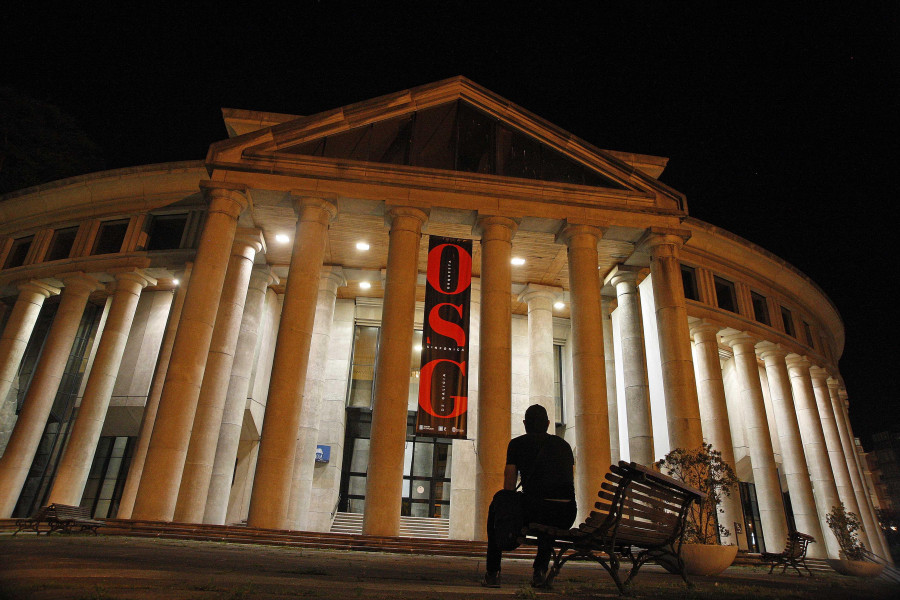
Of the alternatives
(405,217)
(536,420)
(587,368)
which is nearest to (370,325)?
(405,217)

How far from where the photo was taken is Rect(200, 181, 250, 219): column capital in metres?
20.9

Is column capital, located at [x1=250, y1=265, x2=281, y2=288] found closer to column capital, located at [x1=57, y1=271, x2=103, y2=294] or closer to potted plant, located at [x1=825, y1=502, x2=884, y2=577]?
column capital, located at [x1=57, y1=271, x2=103, y2=294]

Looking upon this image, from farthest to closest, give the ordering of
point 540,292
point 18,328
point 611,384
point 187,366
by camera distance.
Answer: point 540,292 < point 611,384 < point 18,328 < point 187,366

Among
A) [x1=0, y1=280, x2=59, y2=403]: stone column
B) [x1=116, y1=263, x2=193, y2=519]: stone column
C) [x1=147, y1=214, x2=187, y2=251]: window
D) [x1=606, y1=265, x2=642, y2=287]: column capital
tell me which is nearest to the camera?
[x1=116, y1=263, x2=193, y2=519]: stone column

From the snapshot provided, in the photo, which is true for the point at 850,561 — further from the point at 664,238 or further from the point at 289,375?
the point at 289,375

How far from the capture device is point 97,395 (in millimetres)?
23844

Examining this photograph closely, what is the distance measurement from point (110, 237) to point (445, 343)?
1933 centimetres

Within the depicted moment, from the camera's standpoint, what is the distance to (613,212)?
74.1 feet

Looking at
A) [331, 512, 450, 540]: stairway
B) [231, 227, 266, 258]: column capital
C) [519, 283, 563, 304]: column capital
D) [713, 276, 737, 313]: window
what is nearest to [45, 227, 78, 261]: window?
[231, 227, 266, 258]: column capital

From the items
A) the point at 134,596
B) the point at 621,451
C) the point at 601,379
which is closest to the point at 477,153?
the point at 601,379

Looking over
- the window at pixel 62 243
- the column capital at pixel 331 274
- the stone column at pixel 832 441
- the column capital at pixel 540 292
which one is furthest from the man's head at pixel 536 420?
the stone column at pixel 832 441

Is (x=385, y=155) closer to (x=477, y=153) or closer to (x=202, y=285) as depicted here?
(x=477, y=153)

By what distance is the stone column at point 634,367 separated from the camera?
23.4 meters

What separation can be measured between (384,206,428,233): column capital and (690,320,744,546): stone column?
1530cm
